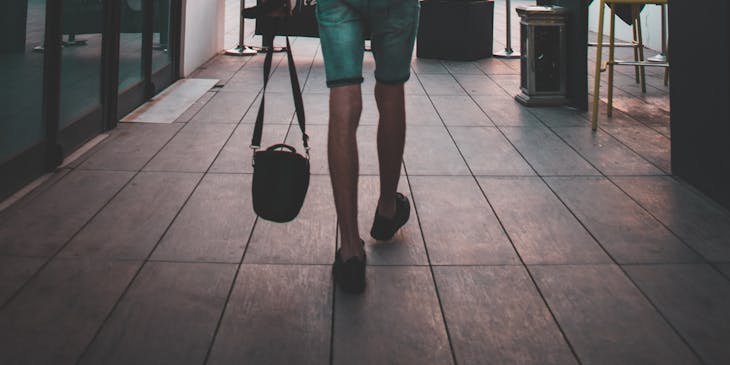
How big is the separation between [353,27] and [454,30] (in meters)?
4.66

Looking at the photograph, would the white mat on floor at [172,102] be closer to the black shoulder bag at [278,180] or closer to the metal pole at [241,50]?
the metal pole at [241,50]

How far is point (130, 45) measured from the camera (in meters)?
4.01

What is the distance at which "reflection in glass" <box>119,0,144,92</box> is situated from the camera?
3.84 m

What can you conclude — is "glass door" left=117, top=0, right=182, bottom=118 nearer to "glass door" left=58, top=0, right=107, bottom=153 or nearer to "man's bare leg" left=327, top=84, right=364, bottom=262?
"glass door" left=58, top=0, right=107, bottom=153

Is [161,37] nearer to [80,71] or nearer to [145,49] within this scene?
[145,49]

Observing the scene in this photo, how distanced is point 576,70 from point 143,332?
11.2 feet

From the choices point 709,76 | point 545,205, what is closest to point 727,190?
point 709,76

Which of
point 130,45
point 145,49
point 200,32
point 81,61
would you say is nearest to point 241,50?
point 200,32

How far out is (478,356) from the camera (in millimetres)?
1597

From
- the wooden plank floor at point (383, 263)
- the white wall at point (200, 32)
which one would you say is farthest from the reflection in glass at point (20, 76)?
the white wall at point (200, 32)

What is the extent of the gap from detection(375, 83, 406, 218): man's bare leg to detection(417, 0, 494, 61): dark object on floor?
432 centimetres

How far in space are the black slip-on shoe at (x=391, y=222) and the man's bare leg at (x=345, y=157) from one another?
31 centimetres

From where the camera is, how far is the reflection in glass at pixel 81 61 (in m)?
3.10

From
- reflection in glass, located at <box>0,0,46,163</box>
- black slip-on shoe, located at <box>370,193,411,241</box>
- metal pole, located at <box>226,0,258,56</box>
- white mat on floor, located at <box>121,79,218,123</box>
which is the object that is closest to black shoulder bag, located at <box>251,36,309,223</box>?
black slip-on shoe, located at <box>370,193,411,241</box>
